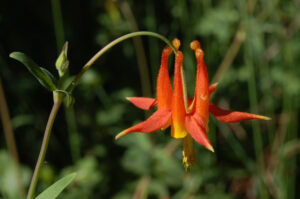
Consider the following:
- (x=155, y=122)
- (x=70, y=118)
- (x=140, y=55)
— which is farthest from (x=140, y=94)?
(x=155, y=122)

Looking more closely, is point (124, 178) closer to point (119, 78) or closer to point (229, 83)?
point (119, 78)

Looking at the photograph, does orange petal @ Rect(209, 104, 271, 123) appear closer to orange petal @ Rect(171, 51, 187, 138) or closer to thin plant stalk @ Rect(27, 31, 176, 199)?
orange petal @ Rect(171, 51, 187, 138)

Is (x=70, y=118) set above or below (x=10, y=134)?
below

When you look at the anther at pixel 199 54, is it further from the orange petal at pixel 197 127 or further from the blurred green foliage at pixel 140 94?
the blurred green foliage at pixel 140 94

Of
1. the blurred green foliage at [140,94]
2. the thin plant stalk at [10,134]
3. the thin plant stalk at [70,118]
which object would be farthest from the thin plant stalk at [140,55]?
the thin plant stalk at [10,134]

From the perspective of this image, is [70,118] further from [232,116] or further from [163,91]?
[232,116]

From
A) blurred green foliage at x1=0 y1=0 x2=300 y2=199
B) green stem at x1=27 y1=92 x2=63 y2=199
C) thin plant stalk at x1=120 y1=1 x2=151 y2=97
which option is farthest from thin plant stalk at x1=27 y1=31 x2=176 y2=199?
thin plant stalk at x1=120 y1=1 x2=151 y2=97

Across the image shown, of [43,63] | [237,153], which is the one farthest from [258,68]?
[43,63]
